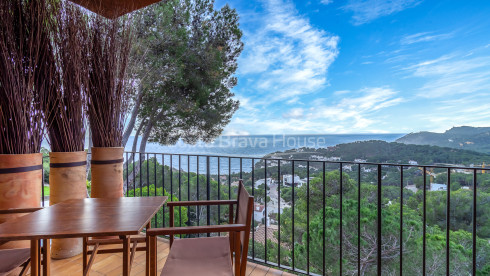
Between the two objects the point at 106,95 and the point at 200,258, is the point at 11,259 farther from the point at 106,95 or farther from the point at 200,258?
the point at 106,95

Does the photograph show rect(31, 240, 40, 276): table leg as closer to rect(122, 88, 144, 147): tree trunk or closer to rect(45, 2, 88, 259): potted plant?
rect(45, 2, 88, 259): potted plant

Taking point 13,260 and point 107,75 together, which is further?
point 107,75

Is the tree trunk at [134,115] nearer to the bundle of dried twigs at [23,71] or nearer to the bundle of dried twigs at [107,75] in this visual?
the bundle of dried twigs at [107,75]

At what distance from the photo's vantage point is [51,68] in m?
1.90

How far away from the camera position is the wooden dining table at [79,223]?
1.01 m

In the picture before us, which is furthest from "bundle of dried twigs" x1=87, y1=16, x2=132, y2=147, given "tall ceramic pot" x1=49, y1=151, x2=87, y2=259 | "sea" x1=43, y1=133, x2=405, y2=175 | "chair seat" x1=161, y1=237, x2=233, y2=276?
→ "sea" x1=43, y1=133, x2=405, y2=175

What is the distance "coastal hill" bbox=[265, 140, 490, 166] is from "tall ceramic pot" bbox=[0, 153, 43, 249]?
4.16 metres

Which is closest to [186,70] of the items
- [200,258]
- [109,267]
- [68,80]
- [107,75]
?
[107,75]

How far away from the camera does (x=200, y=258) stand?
1344mm

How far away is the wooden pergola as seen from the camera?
220cm

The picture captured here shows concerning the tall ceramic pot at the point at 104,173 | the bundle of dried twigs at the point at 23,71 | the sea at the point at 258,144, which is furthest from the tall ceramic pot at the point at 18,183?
the sea at the point at 258,144

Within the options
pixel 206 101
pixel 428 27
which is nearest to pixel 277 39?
pixel 206 101

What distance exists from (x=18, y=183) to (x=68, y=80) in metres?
0.94

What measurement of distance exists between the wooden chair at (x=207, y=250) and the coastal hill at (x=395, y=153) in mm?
3645
